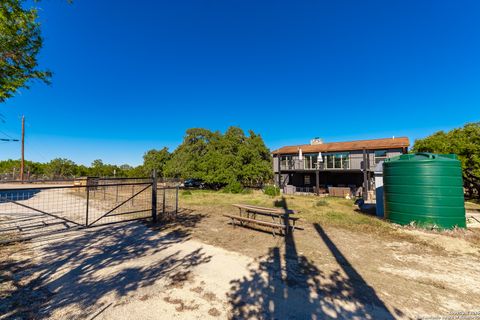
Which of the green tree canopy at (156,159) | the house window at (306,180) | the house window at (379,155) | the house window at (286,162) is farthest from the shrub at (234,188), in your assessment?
the green tree canopy at (156,159)

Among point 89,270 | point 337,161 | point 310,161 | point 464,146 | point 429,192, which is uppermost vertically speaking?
point 464,146

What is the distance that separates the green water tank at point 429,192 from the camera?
7.10 metres

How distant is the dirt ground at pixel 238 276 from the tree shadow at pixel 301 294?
0.06 feet

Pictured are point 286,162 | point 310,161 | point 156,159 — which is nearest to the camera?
point 310,161

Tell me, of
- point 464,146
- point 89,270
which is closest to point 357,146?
→ point 464,146

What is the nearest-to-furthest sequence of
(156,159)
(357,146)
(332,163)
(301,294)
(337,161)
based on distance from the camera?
(301,294) → (357,146) → (337,161) → (332,163) → (156,159)

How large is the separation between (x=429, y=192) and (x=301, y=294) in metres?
6.80

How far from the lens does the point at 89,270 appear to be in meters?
4.29

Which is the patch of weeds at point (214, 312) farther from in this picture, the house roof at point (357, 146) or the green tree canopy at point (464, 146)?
the house roof at point (357, 146)

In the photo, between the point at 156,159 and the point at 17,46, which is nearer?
the point at 17,46

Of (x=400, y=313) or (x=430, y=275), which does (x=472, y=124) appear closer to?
(x=430, y=275)

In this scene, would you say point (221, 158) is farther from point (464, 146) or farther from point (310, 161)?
point (464, 146)

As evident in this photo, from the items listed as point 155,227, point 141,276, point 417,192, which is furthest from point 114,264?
point 417,192

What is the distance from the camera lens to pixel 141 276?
13.3 ft
